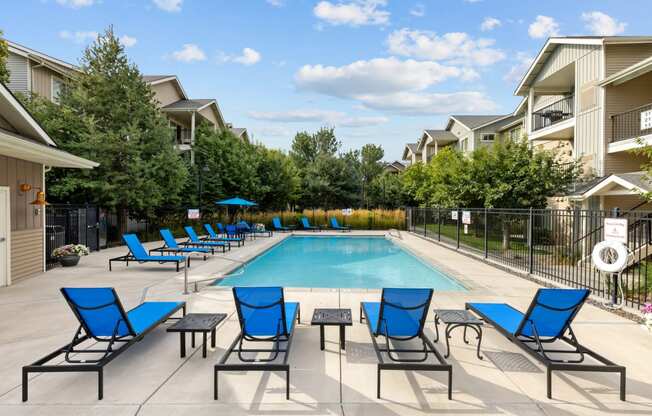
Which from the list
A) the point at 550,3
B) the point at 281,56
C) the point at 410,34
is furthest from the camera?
the point at 281,56

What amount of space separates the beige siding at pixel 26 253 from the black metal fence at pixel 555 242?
39.5ft

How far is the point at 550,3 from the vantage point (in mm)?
14492

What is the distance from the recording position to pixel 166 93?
24.6 metres

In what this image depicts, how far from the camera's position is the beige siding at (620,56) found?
13102 mm

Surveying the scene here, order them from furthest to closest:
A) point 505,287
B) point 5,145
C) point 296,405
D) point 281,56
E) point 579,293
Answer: point 281,56 → point 505,287 → point 5,145 → point 579,293 → point 296,405

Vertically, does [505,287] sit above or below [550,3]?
below

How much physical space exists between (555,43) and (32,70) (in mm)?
23325

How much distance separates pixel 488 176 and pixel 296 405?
13.8m

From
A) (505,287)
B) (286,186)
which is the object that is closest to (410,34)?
(505,287)

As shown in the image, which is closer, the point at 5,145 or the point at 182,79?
the point at 5,145

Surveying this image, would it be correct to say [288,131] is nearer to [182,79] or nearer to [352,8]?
[182,79]

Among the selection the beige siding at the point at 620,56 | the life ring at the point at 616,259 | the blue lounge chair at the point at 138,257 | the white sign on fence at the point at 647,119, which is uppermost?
the beige siding at the point at 620,56

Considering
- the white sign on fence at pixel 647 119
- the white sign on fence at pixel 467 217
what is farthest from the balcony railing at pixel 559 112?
the white sign on fence at pixel 467 217

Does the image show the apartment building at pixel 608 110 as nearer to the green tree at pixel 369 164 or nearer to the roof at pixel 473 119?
the roof at pixel 473 119
